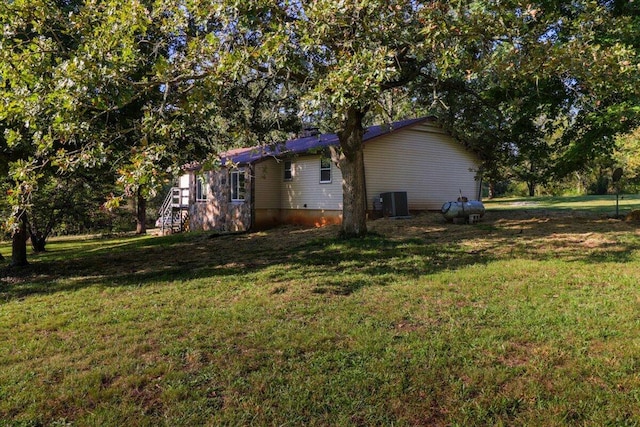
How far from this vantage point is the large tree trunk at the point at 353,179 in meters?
11.4

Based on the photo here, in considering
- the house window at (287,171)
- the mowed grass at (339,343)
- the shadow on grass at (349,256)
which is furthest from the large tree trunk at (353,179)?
the house window at (287,171)

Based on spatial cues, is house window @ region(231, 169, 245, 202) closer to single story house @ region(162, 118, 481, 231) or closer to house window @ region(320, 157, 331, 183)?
Answer: single story house @ region(162, 118, 481, 231)

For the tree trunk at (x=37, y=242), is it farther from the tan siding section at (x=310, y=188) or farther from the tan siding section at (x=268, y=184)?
the tan siding section at (x=310, y=188)

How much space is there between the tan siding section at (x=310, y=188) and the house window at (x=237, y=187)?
5.45 feet

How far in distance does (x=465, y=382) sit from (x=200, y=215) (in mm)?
18625

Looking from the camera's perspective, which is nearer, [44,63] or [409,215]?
[44,63]

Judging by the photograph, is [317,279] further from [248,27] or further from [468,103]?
[468,103]

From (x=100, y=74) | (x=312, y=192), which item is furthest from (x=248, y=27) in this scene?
(x=312, y=192)

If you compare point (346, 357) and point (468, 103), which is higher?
point (468, 103)

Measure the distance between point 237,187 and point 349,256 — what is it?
10.3 m

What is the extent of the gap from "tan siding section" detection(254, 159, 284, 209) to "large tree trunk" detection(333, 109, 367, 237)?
6594mm

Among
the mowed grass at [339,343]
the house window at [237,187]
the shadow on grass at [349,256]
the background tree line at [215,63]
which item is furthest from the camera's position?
the house window at [237,187]

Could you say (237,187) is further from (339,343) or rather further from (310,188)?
(339,343)

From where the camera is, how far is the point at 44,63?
5961mm
